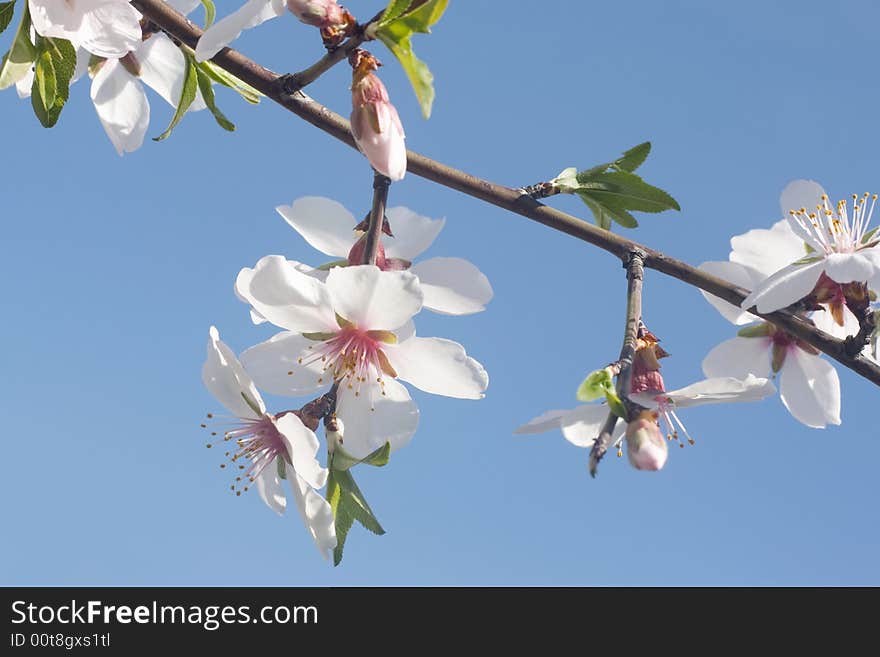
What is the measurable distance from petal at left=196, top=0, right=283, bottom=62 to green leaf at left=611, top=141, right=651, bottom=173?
0.84 meters

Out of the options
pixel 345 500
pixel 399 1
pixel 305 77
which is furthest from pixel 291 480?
pixel 399 1

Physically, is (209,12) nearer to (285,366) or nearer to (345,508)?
(285,366)

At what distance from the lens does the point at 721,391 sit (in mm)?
1887

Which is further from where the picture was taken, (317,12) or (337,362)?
(337,362)

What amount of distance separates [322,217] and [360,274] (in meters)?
0.43

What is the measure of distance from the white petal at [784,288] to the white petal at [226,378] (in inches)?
39.7

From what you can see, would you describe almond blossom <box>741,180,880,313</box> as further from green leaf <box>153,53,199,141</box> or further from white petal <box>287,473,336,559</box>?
green leaf <box>153,53,199,141</box>

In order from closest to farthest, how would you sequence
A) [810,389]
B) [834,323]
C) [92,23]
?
[92,23] → [834,323] → [810,389]

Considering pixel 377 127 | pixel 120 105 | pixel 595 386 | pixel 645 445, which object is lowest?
pixel 645 445

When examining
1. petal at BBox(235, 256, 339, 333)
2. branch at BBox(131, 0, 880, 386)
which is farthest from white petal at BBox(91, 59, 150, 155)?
petal at BBox(235, 256, 339, 333)

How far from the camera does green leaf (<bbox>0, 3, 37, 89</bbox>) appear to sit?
6.50 feet

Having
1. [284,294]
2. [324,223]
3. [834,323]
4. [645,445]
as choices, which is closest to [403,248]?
[324,223]

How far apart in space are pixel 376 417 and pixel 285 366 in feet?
0.73

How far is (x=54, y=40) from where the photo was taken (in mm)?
2004
